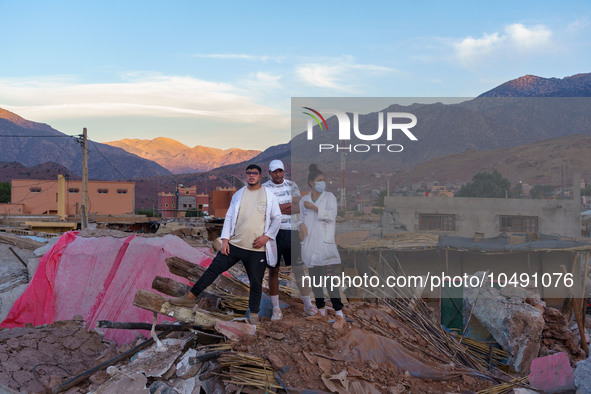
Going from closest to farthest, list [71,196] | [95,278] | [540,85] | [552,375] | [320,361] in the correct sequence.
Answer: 1. [320,361]
2. [552,375]
3. [95,278]
4. [71,196]
5. [540,85]

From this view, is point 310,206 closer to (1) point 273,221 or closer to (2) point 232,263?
(1) point 273,221

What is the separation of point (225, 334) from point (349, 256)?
837 centimetres

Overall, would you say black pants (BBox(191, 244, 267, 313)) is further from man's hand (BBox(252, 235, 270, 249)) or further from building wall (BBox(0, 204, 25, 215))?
building wall (BBox(0, 204, 25, 215))

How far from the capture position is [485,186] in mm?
34781

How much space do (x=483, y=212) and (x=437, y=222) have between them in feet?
6.13

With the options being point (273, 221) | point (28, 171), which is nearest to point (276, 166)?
point (273, 221)

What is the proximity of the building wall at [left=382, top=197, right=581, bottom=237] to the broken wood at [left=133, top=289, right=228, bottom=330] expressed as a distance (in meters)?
14.4

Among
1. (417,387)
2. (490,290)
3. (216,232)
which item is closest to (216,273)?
(417,387)

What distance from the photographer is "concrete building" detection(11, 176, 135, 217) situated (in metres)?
42.7

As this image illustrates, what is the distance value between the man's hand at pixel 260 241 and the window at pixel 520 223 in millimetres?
16658

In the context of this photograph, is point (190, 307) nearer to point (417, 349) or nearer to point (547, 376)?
point (417, 349)

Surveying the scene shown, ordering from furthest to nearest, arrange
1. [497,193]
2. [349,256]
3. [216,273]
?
[497,193] → [349,256] → [216,273]

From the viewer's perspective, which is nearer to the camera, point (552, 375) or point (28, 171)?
point (552, 375)

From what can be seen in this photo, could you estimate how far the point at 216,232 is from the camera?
24.5m
